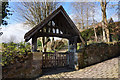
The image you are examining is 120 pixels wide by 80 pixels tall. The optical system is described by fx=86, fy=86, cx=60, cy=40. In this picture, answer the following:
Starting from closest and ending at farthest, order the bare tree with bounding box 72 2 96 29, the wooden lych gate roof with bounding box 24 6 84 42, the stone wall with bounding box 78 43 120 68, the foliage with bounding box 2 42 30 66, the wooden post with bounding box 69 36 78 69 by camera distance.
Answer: the foliage with bounding box 2 42 30 66 → the wooden lych gate roof with bounding box 24 6 84 42 → the wooden post with bounding box 69 36 78 69 → the stone wall with bounding box 78 43 120 68 → the bare tree with bounding box 72 2 96 29

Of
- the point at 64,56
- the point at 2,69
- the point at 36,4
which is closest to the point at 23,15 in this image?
the point at 36,4

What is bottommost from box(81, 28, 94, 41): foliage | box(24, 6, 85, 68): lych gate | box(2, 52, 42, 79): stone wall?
box(2, 52, 42, 79): stone wall

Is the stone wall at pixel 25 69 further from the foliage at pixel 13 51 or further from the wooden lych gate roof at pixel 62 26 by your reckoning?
the wooden lych gate roof at pixel 62 26

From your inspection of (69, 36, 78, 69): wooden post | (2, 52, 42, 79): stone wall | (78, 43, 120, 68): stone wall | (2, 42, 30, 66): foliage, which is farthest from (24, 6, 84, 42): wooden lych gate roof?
(2, 52, 42, 79): stone wall

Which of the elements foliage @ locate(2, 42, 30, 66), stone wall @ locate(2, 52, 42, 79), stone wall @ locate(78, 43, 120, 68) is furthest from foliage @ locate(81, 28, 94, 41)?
foliage @ locate(2, 42, 30, 66)

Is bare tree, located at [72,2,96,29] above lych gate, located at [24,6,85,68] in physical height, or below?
above

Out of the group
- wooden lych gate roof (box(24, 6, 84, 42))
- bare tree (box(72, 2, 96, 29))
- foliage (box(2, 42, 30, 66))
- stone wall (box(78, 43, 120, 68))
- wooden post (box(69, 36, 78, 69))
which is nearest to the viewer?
foliage (box(2, 42, 30, 66))

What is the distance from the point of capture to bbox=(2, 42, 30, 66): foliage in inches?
149

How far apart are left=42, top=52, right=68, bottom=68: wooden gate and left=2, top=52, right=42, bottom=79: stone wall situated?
84 centimetres

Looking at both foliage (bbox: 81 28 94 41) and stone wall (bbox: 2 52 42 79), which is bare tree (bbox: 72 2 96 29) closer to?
foliage (bbox: 81 28 94 41)

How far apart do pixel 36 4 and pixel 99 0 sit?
864 cm

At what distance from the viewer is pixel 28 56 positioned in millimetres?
4379

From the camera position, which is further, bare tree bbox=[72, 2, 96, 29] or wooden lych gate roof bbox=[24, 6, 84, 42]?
bare tree bbox=[72, 2, 96, 29]

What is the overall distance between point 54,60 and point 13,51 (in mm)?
2772
